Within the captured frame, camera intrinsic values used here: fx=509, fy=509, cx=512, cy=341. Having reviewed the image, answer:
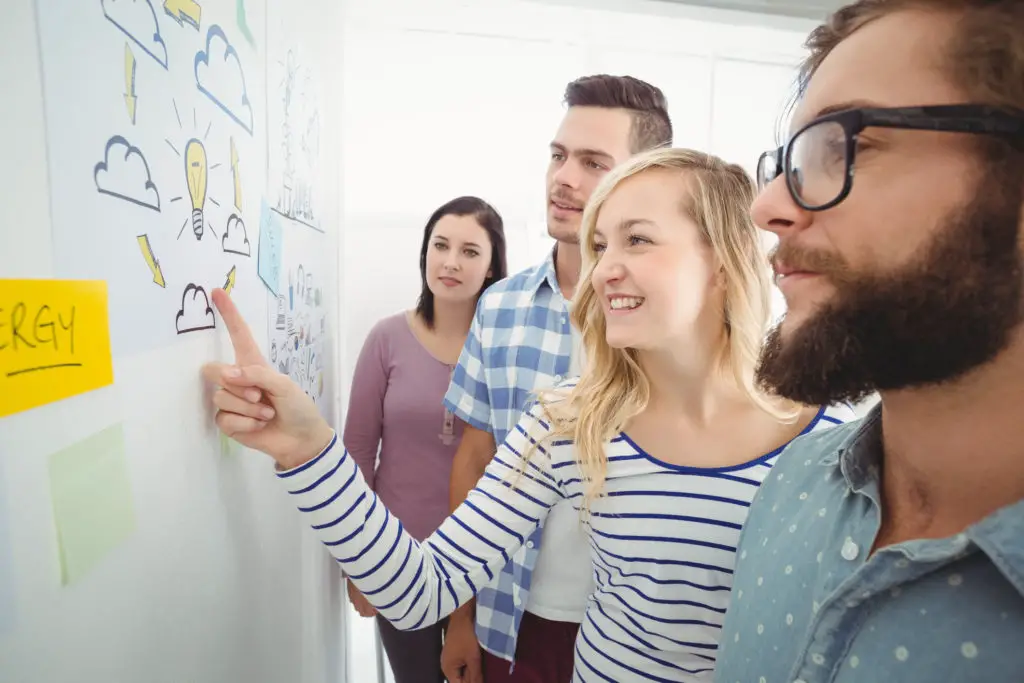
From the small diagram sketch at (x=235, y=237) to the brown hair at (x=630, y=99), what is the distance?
97 cm

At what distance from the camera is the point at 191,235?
55cm

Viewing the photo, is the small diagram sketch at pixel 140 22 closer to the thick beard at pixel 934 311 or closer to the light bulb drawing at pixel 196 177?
the light bulb drawing at pixel 196 177

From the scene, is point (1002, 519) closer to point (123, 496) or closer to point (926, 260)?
point (926, 260)

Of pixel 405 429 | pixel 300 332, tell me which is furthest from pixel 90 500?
pixel 405 429

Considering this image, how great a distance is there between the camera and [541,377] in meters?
1.20

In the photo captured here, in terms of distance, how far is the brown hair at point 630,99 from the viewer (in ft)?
Result: 4.33

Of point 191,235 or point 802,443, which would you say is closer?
point 191,235

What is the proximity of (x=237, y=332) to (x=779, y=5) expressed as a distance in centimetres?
236

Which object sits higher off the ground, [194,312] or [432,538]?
[194,312]

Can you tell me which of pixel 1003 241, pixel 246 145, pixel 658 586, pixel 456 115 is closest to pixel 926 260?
pixel 1003 241

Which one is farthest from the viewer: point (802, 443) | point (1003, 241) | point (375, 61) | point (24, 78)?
point (375, 61)

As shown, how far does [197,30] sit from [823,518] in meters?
0.88

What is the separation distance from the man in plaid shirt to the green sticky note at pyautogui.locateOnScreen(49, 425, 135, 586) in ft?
2.62

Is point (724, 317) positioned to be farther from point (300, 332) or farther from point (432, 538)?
point (300, 332)
